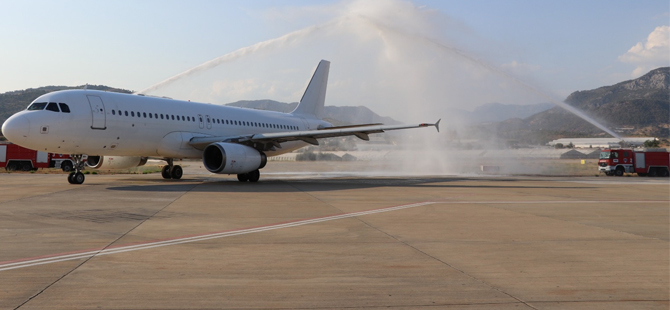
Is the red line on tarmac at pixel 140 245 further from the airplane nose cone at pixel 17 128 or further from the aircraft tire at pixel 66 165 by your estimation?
the aircraft tire at pixel 66 165

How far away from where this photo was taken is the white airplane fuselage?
797 inches

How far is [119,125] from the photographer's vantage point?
22.5 metres

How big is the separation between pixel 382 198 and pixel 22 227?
10.5 metres

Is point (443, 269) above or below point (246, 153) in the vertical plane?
below

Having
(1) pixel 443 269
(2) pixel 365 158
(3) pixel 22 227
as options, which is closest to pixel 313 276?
(1) pixel 443 269

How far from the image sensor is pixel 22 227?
32.1ft

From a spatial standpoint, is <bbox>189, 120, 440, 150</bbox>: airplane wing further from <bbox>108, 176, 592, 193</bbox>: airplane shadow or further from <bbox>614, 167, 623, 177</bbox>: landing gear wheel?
<bbox>614, 167, 623, 177</bbox>: landing gear wheel

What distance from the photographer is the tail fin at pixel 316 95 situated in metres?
36.9

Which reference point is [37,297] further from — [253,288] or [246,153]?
[246,153]

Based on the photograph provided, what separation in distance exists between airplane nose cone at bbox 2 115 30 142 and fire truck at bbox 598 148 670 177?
3955 cm

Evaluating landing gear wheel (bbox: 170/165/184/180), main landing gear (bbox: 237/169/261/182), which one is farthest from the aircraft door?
main landing gear (bbox: 237/169/261/182)

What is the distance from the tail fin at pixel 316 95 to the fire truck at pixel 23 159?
2049cm

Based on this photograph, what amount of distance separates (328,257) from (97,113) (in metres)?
17.6

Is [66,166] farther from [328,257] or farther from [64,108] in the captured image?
[328,257]
